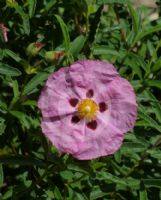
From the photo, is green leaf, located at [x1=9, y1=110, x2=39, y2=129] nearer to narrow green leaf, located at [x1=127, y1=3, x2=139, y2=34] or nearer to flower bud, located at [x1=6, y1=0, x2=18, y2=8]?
flower bud, located at [x1=6, y1=0, x2=18, y2=8]

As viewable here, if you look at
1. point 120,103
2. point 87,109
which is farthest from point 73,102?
point 120,103

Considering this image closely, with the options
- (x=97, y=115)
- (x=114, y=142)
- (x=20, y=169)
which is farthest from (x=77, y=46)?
(x=20, y=169)

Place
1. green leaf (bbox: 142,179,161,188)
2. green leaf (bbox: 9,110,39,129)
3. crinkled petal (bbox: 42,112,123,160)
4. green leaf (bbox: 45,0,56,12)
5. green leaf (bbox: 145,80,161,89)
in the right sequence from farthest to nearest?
green leaf (bbox: 45,0,56,12), green leaf (bbox: 142,179,161,188), green leaf (bbox: 145,80,161,89), green leaf (bbox: 9,110,39,129), crinkled petal (bbox: 42,112,123,160)

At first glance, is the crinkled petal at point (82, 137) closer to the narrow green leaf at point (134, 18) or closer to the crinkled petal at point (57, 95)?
the crinkled petal at point (57, 95)

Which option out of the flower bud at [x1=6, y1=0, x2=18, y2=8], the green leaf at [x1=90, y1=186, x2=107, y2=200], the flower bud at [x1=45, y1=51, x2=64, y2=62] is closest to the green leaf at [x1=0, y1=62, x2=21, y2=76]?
the flower bud at [x1=45, y1=51, x2=64, y2=62]

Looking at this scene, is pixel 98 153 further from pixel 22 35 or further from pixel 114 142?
pixel 22 35

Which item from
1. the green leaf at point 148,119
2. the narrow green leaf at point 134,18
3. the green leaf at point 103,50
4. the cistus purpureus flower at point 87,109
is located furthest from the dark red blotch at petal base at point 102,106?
the narrow green leaf at point 134,18

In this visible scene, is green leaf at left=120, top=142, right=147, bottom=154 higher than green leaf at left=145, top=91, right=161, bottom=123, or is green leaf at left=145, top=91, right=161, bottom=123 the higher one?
green leaf at left=145, top=91, right=161, bottom=123

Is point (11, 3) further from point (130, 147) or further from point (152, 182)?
point (152, 182)
